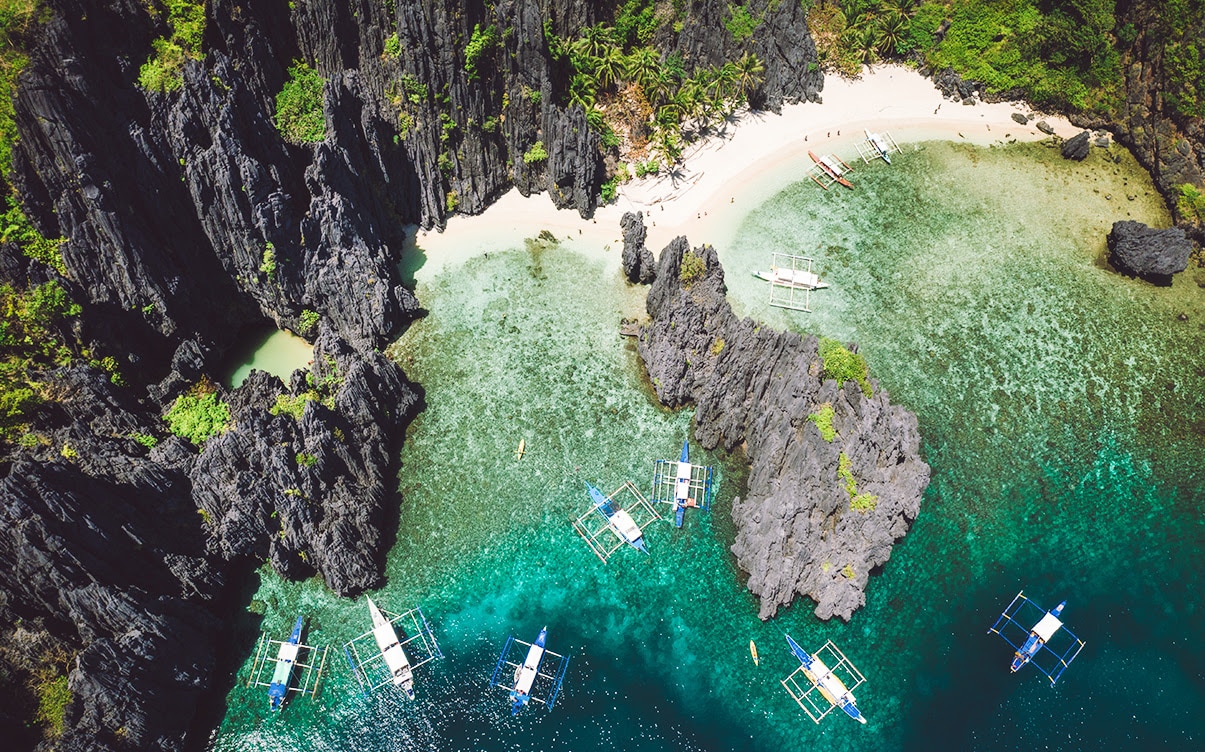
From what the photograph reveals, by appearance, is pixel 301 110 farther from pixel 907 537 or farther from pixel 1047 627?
pixel 1047 627

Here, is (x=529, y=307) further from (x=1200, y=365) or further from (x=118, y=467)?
(x=1200, y=365)

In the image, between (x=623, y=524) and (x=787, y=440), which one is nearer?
(x=787, y=440)

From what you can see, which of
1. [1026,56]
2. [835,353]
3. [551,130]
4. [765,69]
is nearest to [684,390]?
[835,353]

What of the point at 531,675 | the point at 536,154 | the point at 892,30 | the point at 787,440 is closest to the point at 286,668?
the point at 531,675

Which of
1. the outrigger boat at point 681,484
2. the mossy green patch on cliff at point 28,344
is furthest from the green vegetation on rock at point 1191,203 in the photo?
the mossy green patch on cliff at point 28,344

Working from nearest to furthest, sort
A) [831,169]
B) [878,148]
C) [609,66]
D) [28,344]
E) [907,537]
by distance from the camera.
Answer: [28,344] < [907,537] < [609,66] < [831,169] < [878,148]

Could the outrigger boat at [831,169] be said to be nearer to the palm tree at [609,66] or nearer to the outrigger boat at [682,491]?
the palm tree at [609,66]
